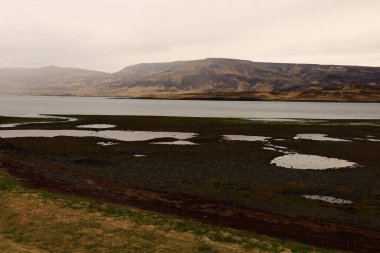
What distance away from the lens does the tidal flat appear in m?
24.6

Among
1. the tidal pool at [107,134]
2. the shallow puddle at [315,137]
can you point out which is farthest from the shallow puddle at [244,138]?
the tidal pool at [107,134]

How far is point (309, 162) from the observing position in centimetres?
4675

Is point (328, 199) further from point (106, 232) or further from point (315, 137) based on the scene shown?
point (315, 137)

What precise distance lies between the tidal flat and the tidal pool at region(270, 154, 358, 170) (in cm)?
133

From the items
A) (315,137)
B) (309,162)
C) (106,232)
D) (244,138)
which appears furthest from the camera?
(315,137)

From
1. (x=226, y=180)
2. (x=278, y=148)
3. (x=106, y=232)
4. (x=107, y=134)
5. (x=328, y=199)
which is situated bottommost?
(x=328, y=199)

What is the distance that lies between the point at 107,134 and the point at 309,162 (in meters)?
40.3

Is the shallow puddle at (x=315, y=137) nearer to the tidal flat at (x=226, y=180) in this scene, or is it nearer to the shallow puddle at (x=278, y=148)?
the tidal flat at (x=226, y=180)

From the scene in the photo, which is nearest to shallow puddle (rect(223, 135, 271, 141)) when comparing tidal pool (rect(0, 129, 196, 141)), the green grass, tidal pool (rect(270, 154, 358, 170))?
tidal pool (rect(0, 129, 196, 141))

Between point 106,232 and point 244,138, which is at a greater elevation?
point 106,232

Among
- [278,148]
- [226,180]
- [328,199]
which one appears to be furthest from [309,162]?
[328,199]

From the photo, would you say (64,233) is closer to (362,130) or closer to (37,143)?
(37,143)

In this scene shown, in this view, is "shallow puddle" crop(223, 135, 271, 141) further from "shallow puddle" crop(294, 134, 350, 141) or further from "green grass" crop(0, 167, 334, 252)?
"green grass" crop(0, 167, 334, 252)

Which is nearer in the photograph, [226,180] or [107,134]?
[226,180]
